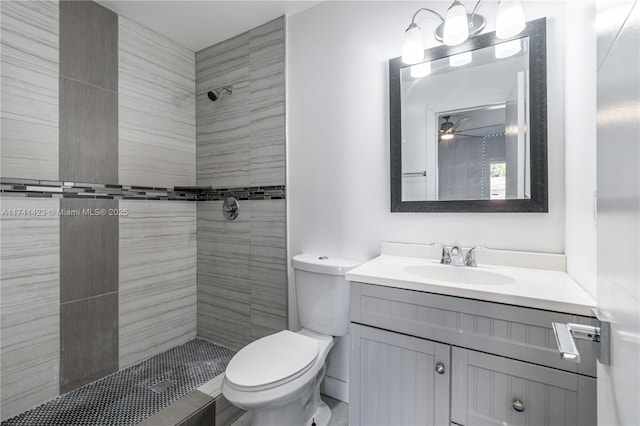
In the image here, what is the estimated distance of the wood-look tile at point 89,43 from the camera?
5.48 feet

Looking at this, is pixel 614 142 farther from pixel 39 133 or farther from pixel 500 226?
pixel 39 133

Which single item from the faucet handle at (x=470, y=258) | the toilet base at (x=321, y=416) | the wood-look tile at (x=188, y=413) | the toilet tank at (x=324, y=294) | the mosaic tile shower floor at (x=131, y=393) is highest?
the faucet handle at (x=470, y=258)

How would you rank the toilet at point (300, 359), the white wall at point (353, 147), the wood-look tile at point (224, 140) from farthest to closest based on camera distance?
the wood-look tile at point (224, 140)
the white wall at point (353, 147)
the toilet at point (300, 359)

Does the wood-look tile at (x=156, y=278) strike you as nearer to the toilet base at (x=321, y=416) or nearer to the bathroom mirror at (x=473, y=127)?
the toilet base at (x=321, y=416)

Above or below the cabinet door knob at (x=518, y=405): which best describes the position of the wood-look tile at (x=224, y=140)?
above

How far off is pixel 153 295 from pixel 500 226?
216 cm

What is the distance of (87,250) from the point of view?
69.1 inches

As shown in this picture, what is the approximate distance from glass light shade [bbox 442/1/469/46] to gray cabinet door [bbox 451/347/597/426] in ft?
4.18

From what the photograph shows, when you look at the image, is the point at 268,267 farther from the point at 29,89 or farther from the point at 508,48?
the point at 508,48

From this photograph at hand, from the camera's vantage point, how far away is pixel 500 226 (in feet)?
4.44

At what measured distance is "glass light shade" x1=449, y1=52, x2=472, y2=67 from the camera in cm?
141

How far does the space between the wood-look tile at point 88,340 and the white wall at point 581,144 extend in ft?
7.73

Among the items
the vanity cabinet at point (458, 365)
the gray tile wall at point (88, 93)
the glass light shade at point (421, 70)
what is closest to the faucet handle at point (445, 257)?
the vanity cabinet at point (458, 365)

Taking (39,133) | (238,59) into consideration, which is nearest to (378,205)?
(238,59)
